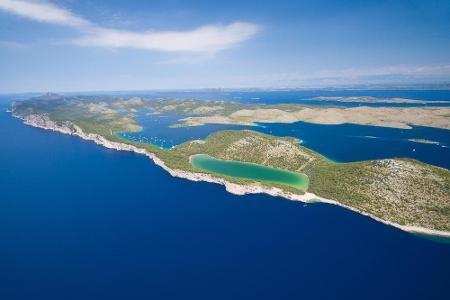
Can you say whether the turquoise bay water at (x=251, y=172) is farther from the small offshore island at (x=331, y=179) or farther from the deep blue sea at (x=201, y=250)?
the deep blue sea at (x=201, y=250)

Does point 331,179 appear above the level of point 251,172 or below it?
above

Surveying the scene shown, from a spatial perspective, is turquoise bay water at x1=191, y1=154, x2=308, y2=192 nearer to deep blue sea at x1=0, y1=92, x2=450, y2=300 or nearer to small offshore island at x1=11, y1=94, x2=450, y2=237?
small offshore island at x1=11, y1=94, x2=450, y2=237

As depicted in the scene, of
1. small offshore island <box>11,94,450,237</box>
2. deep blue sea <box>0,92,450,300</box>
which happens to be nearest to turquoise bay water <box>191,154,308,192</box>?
small offshore island <box>11,94,450,237</box>

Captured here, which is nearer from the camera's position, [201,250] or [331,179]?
[201,250]

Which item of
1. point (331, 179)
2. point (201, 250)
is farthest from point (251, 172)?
point (201, 250)

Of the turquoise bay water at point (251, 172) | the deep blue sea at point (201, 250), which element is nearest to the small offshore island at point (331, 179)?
the turquoise bay water at point (251, 172)

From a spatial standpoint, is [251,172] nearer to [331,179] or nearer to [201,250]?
[331,179]
